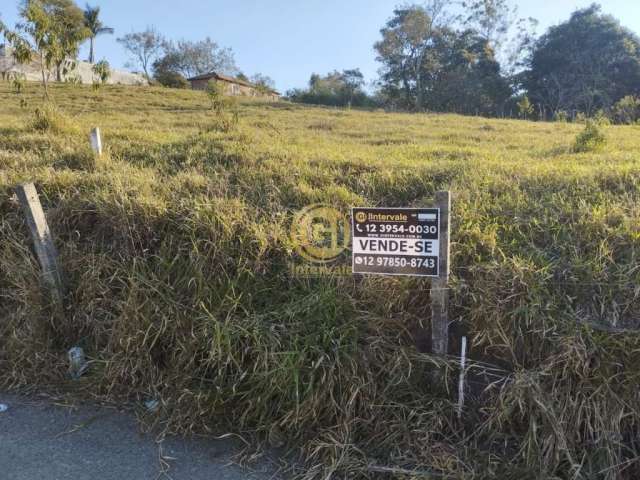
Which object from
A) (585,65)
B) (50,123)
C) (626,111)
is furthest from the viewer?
(585,65)

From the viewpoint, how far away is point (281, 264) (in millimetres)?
2844

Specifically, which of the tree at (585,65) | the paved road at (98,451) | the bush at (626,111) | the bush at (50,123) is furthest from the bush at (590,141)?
the tree at (585,65)

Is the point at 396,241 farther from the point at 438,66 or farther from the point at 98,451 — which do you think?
the point at 438,66

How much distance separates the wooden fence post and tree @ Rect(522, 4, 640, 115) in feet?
87.3

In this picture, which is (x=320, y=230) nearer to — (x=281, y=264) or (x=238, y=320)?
(x=281, y=264)

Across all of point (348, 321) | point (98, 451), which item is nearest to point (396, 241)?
point (348, 321)

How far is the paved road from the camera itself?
7.10ft

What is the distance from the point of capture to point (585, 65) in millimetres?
26156

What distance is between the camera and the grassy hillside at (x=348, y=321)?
7.07 ft

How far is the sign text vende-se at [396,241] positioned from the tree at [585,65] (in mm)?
26698

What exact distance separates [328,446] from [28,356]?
6.53ft

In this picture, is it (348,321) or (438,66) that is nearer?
(348,321)

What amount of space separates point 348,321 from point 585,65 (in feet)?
97.8

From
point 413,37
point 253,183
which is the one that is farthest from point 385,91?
point 253,183
